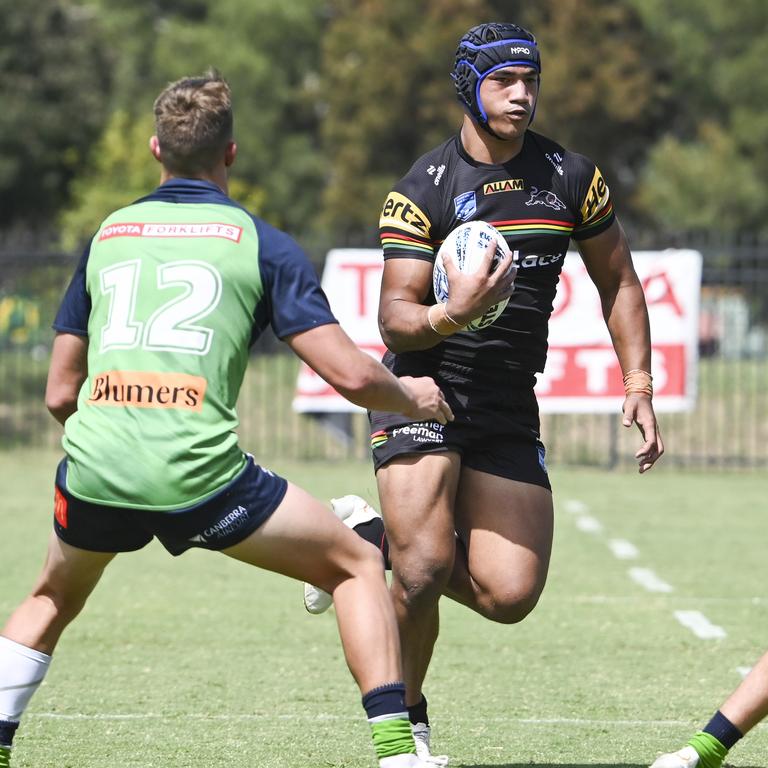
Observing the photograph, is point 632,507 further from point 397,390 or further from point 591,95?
point 591,95

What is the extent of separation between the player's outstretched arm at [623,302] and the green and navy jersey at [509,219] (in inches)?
3.5

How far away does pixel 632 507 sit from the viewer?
14.5m

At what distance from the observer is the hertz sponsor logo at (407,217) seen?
5660mm

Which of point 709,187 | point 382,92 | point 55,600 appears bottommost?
point 55,600

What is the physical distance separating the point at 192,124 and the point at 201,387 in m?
0.74

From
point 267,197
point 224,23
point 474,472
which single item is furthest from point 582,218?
point 224,23

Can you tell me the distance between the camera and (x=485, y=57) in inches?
227

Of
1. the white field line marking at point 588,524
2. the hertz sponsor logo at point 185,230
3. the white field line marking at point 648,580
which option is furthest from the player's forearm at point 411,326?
the white field line marking at point 588,524

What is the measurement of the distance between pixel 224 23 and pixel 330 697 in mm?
47558

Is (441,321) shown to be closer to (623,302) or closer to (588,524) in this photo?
(623,302)

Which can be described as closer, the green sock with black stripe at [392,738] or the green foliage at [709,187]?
the green sock with black stripe at [392,738]

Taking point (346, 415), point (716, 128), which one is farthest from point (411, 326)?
point (716, 128)

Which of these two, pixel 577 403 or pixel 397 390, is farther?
pixel 577 403

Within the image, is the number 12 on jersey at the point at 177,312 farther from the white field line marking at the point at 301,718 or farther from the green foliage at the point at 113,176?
the green foliage at the point at 113,176
